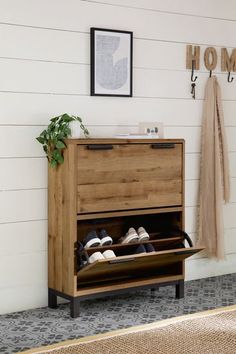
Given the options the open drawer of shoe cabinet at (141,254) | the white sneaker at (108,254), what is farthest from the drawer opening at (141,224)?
the white sneaker at (108,254)

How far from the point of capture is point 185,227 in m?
5.20

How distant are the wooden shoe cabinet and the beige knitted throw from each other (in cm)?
52

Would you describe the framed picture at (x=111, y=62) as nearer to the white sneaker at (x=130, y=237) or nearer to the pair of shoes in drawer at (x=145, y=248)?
the white sneaker at (x=130, y=237)

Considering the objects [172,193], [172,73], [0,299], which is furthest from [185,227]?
[0,299]

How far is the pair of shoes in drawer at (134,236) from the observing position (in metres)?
4.52

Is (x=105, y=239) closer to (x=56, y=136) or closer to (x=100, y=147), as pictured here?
(x=100, y=147)

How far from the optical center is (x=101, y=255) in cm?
428

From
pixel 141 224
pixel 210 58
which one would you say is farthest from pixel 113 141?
pixel 210 58

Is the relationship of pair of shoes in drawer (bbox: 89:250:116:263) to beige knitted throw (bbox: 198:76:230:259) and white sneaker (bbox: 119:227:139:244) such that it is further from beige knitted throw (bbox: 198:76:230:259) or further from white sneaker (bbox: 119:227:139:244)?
beige knitted throw (bbox: 198:76:230:259)

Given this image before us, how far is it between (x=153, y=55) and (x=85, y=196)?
1.30 m

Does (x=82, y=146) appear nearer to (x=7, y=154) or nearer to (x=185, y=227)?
(x=7, y=154)

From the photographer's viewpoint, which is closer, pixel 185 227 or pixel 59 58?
pixel 59 58

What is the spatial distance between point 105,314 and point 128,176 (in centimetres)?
88

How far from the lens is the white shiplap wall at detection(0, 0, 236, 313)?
4.34 metres
